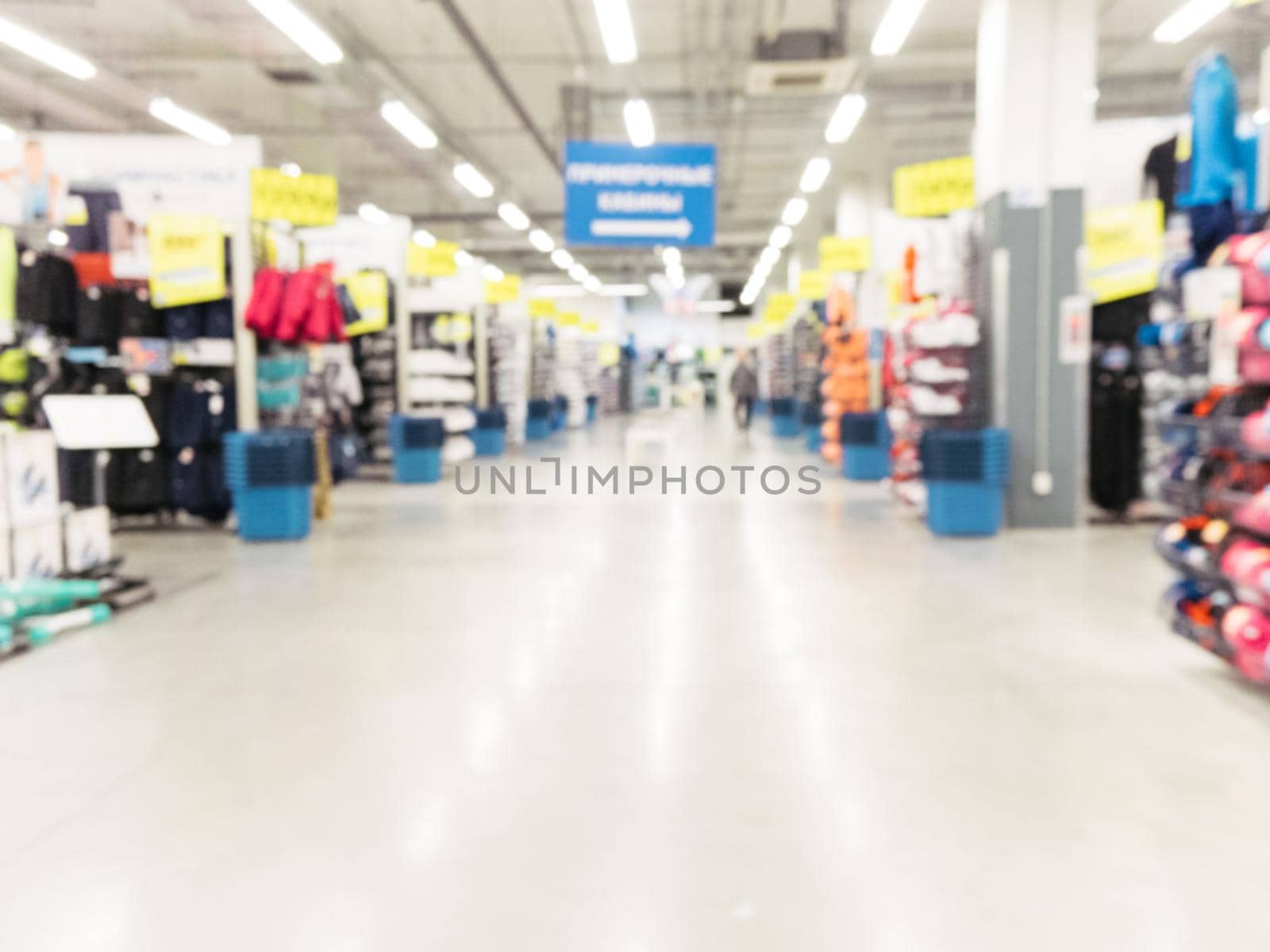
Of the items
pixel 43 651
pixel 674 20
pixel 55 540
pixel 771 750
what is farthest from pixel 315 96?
pixel 771 750

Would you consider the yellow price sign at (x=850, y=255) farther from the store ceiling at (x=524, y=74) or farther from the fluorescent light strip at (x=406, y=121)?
the fluorescent light strip at (x=406, y=121)

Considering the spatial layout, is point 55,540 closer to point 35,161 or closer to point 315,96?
point 35,161

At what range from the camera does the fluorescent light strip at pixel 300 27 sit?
850 cm

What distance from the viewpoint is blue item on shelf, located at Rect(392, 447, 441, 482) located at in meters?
11.9

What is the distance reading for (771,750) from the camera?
11.0ft

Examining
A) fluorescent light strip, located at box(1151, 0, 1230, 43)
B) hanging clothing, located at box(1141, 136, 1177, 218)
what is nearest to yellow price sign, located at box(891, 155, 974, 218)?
hanging clothing, located at box(1141, 136, 1177, 218)

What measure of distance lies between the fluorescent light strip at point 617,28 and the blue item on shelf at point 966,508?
4.38m

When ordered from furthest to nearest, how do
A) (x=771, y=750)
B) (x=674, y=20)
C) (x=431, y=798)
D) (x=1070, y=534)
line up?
1. (x=674, y=20)
2. (x=1070, y=534)
3. (x=771, y=750)
4. (x=431, y=798)

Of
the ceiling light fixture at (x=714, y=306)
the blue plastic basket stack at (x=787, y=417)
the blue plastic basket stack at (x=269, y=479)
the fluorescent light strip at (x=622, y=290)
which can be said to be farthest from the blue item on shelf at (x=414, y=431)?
the ceiling light fixture at (x=714, y=306)

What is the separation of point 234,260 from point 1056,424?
19.9 feet

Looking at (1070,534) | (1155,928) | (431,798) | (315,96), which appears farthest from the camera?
(315,96)

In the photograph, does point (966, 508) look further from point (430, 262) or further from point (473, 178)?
point (473, 178)

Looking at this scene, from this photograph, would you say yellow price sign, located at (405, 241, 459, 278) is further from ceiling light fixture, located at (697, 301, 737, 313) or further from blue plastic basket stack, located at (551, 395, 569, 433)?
ceiling light fixture, located at (697, 301, 737, 313)

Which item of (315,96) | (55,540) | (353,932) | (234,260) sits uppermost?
(315,96)
